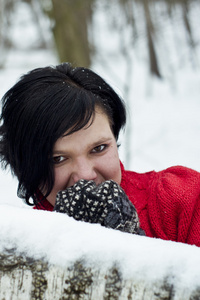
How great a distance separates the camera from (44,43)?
23.0 metres

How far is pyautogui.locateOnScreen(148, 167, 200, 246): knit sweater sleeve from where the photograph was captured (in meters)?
1.44

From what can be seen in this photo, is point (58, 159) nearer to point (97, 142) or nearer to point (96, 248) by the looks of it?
point (97, 142)

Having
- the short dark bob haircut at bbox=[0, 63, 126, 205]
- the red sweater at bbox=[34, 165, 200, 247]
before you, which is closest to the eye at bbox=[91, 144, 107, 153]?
the short dark bob haircut at bbox=[0, 63, 126, 205]

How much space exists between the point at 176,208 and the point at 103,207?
418 millimetres

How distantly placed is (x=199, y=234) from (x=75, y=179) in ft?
1.74

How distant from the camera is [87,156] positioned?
1.52 metres


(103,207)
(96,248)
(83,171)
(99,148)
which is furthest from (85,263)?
(99,148)

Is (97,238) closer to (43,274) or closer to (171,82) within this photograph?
(43,274)

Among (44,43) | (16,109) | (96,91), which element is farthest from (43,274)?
(44,43)

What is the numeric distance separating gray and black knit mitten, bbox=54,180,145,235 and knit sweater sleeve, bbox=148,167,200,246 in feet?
0.89

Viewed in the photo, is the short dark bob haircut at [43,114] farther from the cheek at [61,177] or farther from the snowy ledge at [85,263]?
the snowy ledge at [85,263]

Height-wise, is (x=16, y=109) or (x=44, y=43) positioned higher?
(x=44, y=43)

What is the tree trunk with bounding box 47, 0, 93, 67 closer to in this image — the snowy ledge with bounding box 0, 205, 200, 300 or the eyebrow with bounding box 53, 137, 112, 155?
the eyebrow with bounding box 53, 137, 112, 155

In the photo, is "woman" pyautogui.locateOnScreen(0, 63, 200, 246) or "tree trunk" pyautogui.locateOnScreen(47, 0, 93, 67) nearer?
"woman" pyautogui.locateOnScreen(0, 63, 200, 246)
